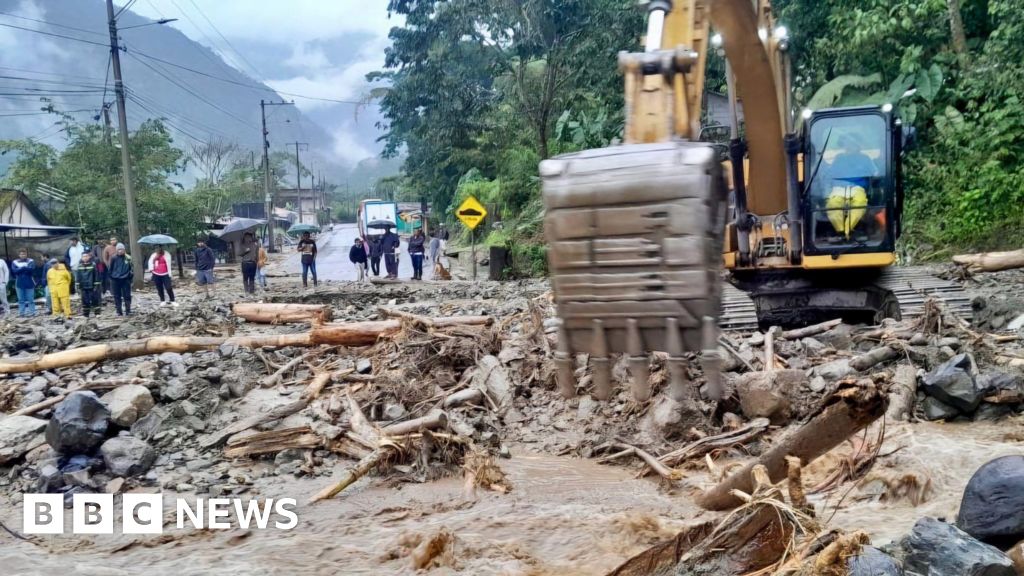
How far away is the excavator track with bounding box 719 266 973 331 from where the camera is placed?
320 inches

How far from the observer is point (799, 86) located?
2041 cm

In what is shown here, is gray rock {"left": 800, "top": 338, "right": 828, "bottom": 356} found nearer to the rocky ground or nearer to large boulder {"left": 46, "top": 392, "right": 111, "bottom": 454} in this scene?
the rocky ground

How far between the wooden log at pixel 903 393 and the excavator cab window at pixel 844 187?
2139mm

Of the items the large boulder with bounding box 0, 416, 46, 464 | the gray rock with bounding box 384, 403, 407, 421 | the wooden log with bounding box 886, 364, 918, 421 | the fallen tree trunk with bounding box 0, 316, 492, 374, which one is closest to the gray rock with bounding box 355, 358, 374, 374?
the fallen tree trunk with bounding box 0, 316, 492, 374

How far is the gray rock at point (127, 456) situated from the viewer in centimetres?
627

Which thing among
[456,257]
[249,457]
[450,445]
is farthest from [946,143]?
[456,257]

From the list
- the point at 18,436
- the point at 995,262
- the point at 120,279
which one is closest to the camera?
the point at 18,436

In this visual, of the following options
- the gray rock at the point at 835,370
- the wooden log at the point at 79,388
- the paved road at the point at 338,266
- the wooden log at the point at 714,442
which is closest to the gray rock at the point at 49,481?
the wooden log at the point at 79,388

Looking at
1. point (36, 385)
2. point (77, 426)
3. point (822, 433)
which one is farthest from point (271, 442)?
point (822, 433)

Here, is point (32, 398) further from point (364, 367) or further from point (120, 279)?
point (120, 279)

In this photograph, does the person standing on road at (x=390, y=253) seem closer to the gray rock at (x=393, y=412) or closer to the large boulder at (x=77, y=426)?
the gray rock at (x=393, y=412)

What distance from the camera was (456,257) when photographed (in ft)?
95.3

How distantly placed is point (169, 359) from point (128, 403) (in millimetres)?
1697

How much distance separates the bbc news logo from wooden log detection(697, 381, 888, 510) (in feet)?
9.64
